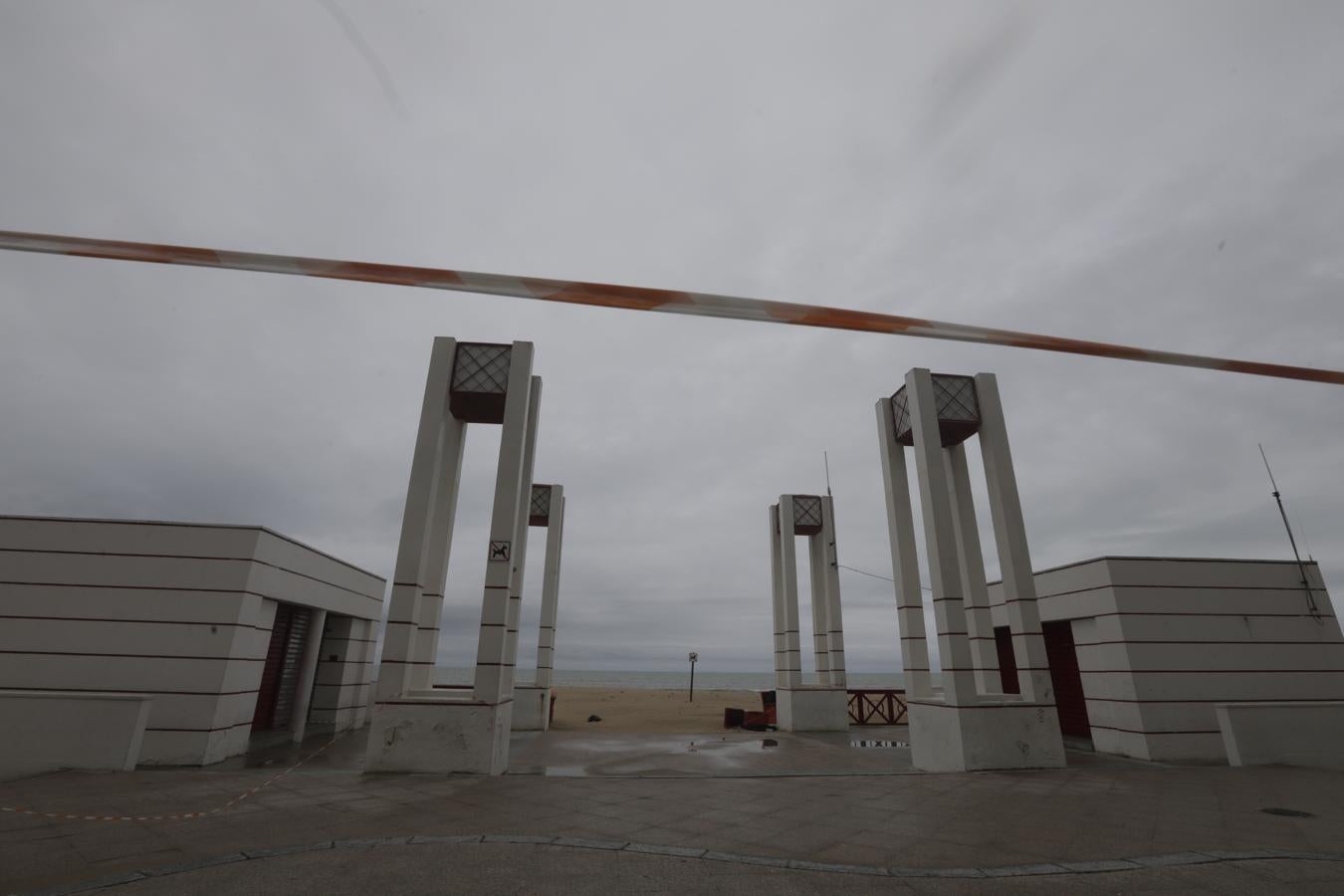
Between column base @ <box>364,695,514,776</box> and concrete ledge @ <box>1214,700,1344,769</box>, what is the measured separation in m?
13.7

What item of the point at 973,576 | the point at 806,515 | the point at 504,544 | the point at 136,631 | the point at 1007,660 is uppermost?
the point at 806,515

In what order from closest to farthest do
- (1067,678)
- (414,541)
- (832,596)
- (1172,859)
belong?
(1172,859)
(414,541)
(1067,678)
(832,596)

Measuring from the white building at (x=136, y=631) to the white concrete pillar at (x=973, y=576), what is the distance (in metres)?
14.6

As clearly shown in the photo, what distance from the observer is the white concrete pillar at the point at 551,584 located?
1964 cm

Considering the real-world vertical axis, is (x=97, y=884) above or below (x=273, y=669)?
below

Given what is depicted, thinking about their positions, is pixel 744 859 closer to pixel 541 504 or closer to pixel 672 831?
pixel 672 831

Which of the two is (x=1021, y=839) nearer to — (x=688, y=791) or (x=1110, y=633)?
(x=688, y=791)

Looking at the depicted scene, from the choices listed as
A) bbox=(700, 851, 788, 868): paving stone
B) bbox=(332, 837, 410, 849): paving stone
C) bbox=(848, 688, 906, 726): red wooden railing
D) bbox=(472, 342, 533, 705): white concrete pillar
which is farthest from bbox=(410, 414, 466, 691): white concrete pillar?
bbox=(848, 688, 906, 726): red wooden railing

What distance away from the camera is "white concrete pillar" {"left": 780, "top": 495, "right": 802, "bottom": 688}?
1933cm

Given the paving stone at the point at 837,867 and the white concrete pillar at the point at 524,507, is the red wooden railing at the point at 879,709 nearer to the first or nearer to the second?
the white concrete pillar at the point at 524,507

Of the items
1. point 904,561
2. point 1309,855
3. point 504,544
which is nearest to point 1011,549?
point 904,561

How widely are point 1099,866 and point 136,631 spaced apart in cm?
1508

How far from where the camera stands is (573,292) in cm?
425

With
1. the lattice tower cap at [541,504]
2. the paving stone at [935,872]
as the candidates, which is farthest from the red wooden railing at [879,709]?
the paving stone at [935,872]
